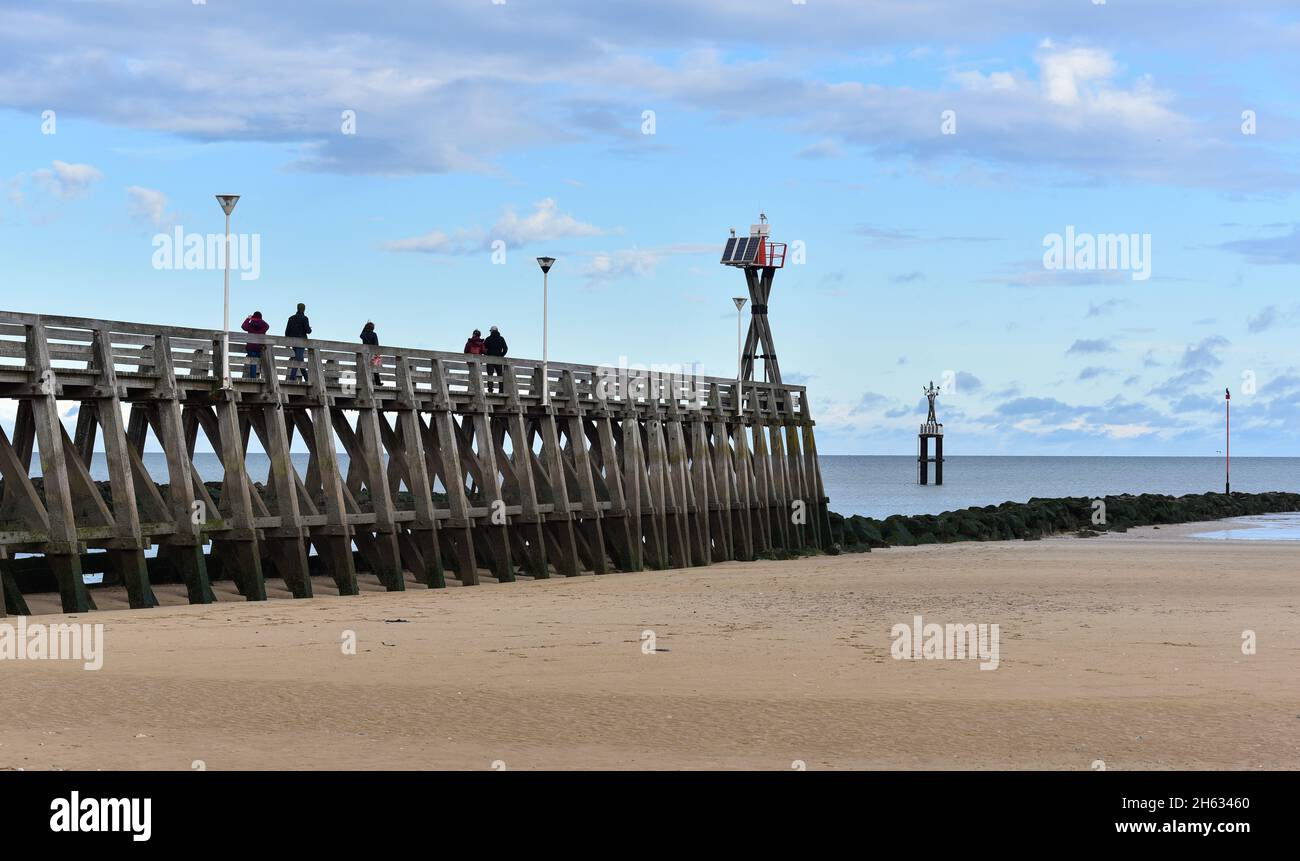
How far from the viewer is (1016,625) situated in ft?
61.2

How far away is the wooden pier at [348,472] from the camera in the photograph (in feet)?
65.0

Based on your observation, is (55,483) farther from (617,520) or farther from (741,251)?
(741,251)

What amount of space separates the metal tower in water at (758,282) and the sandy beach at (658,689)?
92.3ft

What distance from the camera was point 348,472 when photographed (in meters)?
27.5

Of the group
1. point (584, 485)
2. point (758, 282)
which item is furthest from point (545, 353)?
point (758, 282)

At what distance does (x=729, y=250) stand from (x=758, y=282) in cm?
167

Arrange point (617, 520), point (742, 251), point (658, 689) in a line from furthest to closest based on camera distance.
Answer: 1. point (742, 251)
2. point (617, 520)
3. point (658, 689)

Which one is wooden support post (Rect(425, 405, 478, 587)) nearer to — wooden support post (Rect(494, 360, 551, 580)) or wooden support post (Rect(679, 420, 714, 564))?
wooden support post (Rect(494, 360, 551, 580))

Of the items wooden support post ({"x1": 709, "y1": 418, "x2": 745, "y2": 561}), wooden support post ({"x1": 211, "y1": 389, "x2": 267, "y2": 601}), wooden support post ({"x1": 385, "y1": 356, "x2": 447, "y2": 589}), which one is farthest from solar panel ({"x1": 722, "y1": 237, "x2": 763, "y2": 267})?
wooden support post ({"x1": 211, "y1": 389, "x2": 267, "y2": 601})

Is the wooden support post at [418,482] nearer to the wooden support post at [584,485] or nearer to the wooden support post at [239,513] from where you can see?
the wooden support post at [239,513]

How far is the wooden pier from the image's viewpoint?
1981 centimetres

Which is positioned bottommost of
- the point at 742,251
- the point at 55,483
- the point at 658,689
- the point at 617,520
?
the point at 658,689

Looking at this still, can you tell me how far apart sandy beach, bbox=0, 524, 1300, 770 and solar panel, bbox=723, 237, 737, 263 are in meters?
30.5
